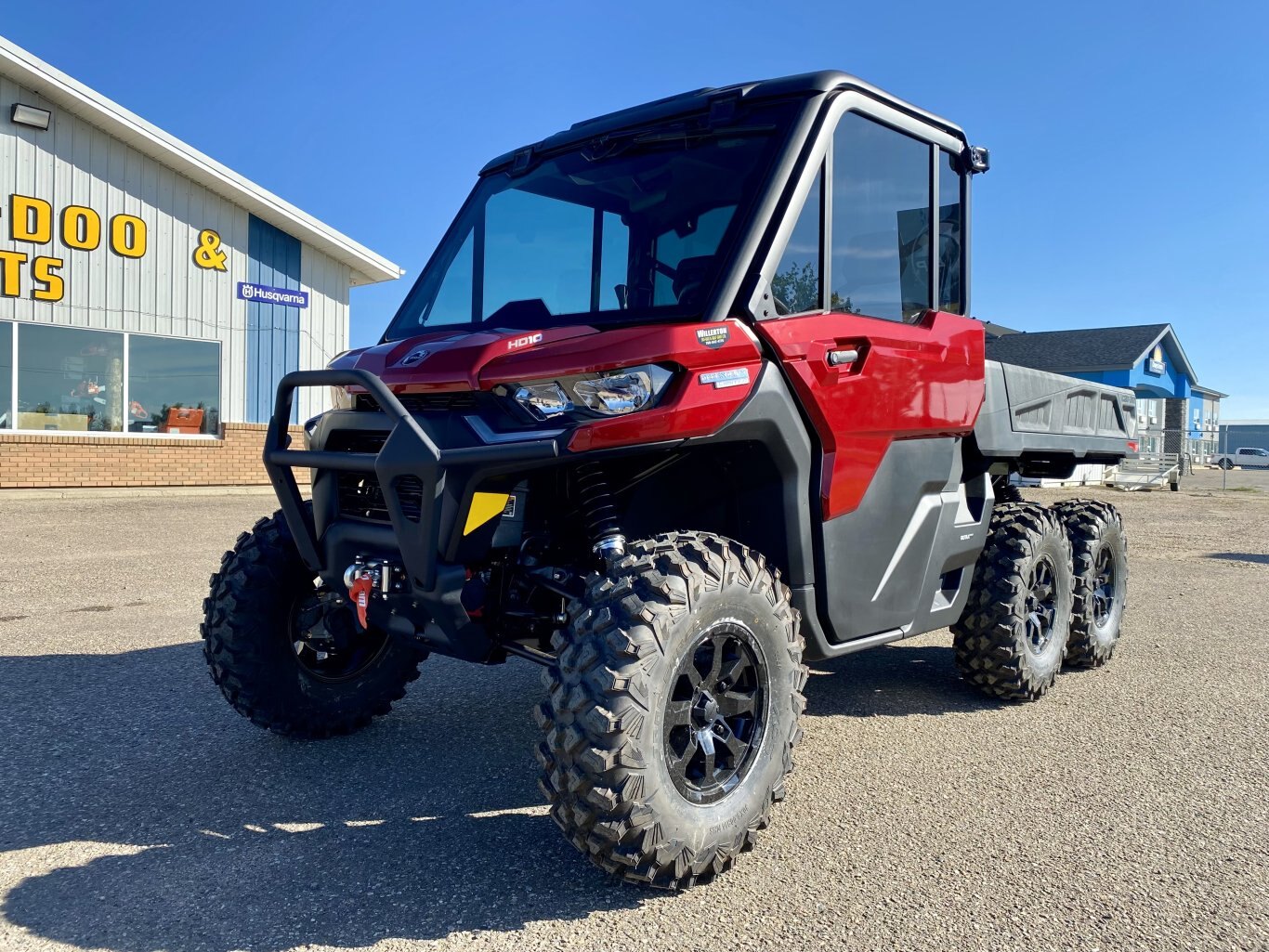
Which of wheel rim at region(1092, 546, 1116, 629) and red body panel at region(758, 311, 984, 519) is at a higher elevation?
red body panel at region(758, 311, 984, 519)

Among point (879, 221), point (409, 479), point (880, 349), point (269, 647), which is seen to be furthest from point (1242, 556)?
point (409, 479)

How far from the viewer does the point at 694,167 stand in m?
3.79

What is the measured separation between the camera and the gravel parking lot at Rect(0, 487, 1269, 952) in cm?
275

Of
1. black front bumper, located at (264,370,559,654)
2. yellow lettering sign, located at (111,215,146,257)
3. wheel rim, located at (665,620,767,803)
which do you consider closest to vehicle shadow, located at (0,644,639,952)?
wheel rim, located at (665,620,767,803)

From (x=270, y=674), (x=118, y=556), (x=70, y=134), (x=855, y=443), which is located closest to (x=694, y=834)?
(x=855, y=443)

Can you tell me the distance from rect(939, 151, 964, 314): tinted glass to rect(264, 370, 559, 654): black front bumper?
2.39 metres

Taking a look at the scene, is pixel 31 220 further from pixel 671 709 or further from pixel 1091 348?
pixel 1091 348

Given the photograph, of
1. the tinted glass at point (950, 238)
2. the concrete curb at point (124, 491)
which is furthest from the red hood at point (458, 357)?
the concrete curb at point (124, 491)

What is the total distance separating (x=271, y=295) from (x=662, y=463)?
57.4 feet

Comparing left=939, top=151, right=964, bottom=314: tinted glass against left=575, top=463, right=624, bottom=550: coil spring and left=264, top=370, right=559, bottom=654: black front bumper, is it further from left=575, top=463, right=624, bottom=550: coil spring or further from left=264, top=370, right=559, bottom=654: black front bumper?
left=264, top=370, right=559, bottom=654: black front bumper

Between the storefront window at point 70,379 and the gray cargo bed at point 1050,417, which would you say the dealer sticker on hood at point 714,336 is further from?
the storefront window at point 70,379

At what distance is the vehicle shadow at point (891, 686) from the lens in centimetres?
508

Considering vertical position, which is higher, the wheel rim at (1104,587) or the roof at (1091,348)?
the roof at (1091,348)

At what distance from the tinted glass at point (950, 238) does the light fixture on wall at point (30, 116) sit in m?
16.5
